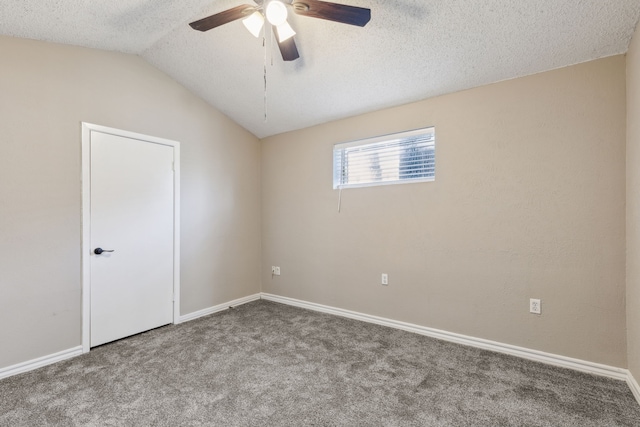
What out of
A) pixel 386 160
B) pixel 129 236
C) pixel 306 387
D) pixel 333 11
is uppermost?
pixel 333 11

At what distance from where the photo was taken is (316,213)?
379 centimetres

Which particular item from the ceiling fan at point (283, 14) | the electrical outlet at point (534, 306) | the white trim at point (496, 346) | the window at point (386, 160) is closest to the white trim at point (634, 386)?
the white trim at point (496, 346)

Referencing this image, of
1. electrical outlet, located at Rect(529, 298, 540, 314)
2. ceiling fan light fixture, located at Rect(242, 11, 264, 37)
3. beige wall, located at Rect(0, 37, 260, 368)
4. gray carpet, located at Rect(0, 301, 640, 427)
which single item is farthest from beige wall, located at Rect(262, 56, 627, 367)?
beige wall, located at Rect(0, 37, 260, 368)

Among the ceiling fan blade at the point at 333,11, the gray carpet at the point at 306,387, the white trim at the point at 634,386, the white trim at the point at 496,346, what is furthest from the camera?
the white trim at the point at 496,346

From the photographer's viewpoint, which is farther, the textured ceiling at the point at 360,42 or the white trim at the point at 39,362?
the white trim at the point at 39,362

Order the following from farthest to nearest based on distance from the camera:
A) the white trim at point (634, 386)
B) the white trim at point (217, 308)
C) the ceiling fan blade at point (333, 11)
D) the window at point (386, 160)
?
the white trim at point (217, 308), the window at point (386, 160), the white trim at point (634, 386), the ceiling fan blade at point (333, 11)

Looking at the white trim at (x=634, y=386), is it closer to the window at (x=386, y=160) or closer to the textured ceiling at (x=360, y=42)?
the window at (x=386, y=160)

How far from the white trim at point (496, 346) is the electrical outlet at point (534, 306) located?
0.32 metres

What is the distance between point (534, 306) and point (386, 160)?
1906mm

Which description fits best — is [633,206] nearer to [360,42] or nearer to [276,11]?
[360,42]

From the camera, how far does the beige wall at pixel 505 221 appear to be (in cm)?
221

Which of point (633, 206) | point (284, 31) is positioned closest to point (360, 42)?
point (284, 31)

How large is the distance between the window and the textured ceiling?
39 centimetres

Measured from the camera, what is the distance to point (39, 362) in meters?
2.37
